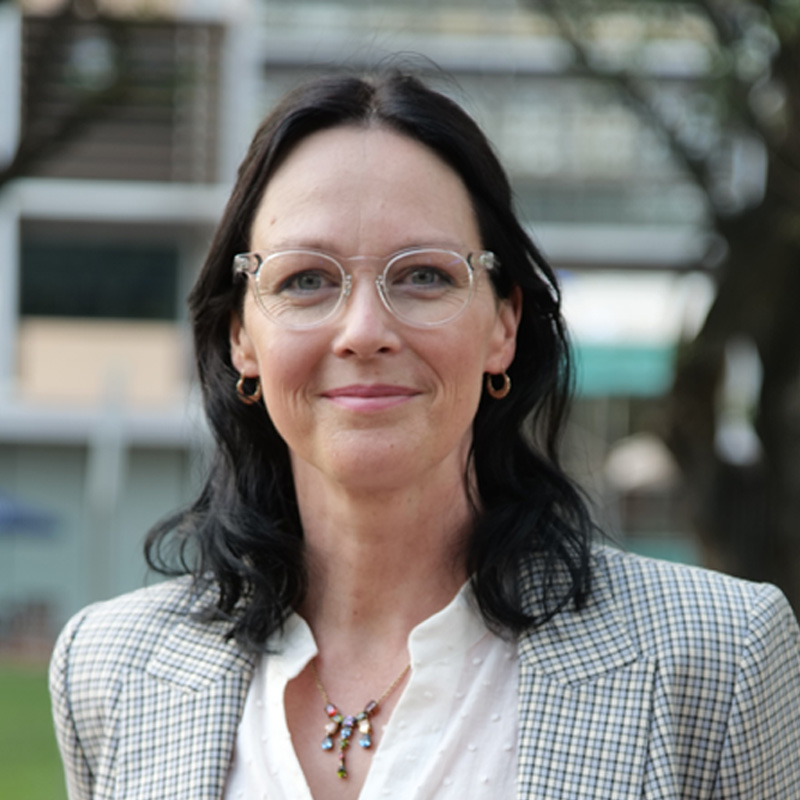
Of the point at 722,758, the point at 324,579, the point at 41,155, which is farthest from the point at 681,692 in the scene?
the point at 41,155

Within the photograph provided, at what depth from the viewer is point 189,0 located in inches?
1070

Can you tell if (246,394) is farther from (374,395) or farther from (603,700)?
(603,700)

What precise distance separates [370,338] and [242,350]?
412 mm

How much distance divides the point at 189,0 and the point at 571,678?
86.3 ft

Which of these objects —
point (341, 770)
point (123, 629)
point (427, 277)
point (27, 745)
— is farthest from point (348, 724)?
point (27, 745)

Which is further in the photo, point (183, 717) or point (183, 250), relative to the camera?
point (183, 250)

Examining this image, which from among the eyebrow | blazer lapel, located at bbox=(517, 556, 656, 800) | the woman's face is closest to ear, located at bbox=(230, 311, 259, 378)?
the woman's face

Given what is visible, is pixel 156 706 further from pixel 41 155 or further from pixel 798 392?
pixel 798 392

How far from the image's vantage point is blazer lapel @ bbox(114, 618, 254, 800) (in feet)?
8.02

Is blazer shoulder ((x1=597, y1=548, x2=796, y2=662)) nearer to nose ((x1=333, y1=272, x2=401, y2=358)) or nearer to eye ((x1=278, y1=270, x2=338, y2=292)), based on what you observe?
nose ((x1=333, y1=272, x2=401, y2=358))

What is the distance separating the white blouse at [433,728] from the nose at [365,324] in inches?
18.8

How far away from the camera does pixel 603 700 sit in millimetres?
2320

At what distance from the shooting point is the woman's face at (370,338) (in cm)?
232

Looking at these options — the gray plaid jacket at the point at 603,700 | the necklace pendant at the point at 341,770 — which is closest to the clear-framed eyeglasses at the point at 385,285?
the gray plaid jacket at the point at 603,700
